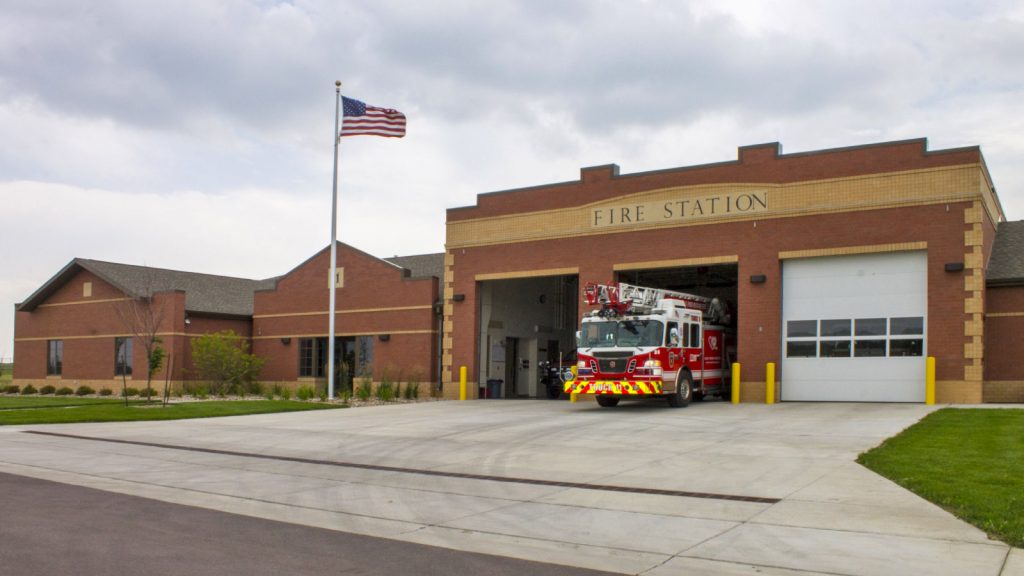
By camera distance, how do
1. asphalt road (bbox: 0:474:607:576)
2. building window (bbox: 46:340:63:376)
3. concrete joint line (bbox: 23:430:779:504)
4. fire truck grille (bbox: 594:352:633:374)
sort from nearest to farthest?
asphalt road (bbox: 0:474:607:576)
concrete joint line (bbox: 23:430:779:504)
fire truck grille (bbox: 594:352:633:374)
building window (bbox: 46:340:63:376)

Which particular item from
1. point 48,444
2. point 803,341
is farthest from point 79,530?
point 803,341

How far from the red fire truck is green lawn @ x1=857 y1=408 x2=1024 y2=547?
A: 6.49 m

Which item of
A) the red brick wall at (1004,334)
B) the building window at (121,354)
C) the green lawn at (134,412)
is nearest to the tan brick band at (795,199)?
the red brick wall at (1004,334)

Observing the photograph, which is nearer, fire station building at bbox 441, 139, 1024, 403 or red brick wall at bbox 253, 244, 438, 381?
fire station building at bbox 441, 139, 1024, 403

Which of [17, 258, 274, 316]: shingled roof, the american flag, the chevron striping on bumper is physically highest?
the american flag

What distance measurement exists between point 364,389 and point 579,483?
70.9 feet

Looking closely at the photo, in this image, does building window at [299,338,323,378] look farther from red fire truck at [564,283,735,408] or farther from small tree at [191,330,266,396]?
red fire truck at [564,283,735,408]

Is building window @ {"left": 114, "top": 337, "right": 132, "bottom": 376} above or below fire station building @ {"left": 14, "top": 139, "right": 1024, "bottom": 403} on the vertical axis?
below

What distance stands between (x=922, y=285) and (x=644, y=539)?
60.9 ft

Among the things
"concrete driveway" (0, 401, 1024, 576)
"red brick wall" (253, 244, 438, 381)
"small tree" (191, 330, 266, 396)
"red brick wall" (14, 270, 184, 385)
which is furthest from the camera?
"red brick wall" (14, 270, 184, 385)

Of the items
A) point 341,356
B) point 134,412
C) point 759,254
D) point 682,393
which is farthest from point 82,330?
point 759,254

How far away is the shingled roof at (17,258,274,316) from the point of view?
137 ft

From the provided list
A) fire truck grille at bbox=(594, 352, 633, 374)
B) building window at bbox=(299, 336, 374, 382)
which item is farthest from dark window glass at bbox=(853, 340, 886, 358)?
building window at bbox=(299, 336, 374, 382)

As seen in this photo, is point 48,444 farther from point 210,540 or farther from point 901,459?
point 901,459
